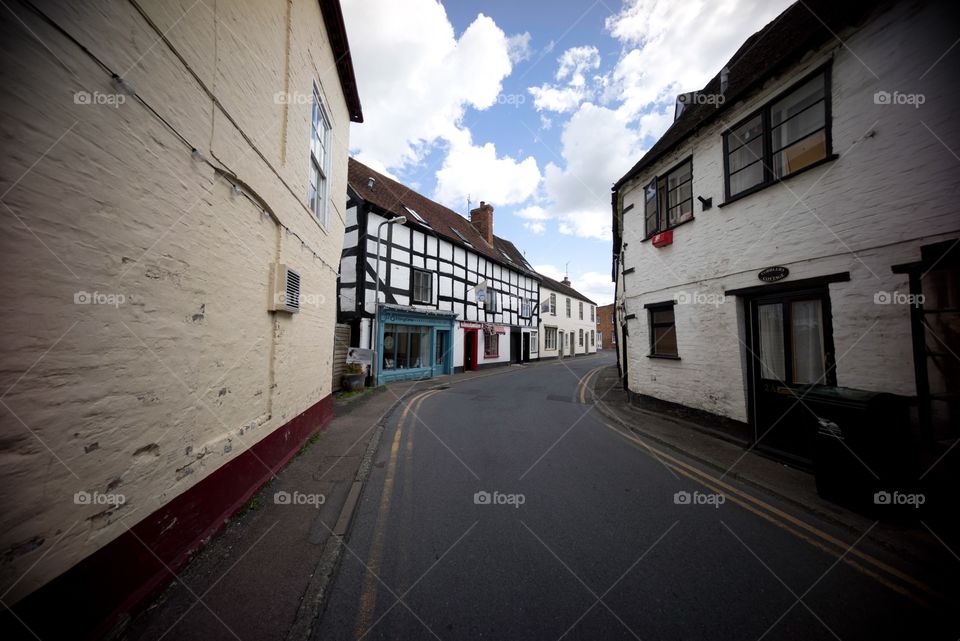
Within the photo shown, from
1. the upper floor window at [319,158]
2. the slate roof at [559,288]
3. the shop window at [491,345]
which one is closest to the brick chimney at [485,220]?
the slate roof at [559,288]

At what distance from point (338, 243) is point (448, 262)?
8965 mm

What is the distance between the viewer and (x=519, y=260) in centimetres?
2756

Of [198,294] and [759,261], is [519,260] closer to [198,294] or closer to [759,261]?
[759,261]

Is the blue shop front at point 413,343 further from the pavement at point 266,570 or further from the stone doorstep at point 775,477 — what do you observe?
the stone doorstep at point 775,477

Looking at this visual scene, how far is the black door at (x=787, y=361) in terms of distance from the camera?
509 centimetres

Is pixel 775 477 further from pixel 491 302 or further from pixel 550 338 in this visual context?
pixel 550 338

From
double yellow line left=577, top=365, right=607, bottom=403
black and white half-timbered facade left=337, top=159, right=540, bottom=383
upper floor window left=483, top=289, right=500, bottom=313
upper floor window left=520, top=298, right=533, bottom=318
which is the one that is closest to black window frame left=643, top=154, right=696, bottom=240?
double yellow line left=577, top=365, right=607, bottom=403

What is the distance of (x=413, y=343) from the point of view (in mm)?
15422

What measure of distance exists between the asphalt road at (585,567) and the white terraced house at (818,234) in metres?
1.97

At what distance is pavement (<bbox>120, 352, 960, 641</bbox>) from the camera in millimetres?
2330

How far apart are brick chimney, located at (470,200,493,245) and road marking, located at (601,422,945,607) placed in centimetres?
2002

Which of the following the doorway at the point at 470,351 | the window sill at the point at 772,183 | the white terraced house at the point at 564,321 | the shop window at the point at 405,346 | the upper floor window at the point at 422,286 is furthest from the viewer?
the white terraced house at the point at 564,321

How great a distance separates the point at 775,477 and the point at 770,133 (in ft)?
19.2

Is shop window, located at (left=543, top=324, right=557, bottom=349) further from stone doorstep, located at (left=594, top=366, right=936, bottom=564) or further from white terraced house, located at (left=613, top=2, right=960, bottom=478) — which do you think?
stone doorstep, located at (left=594, top=366, right=936, bottom=564)
